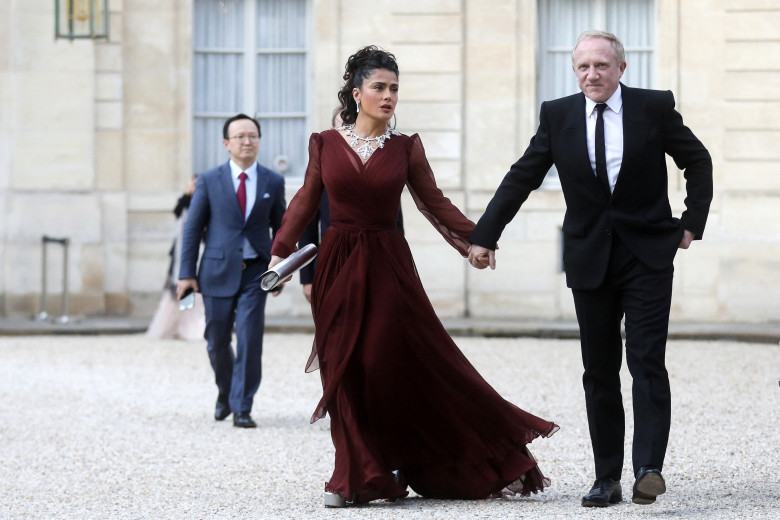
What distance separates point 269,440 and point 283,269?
2074 mm

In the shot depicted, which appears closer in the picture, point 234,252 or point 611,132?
point 611,132

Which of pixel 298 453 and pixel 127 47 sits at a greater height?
pixel 127 47

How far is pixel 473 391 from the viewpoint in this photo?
5738 millimetres

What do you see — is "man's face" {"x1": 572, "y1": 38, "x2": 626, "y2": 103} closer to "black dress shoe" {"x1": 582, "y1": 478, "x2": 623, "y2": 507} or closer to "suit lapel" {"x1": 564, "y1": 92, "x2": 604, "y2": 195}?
"suit lapel" {"x1": 564, "y1": 92, "x2": 604, "y2": 195}

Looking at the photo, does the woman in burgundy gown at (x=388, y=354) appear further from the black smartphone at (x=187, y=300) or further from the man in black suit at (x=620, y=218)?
the black smartphone at (x=187, y=300)

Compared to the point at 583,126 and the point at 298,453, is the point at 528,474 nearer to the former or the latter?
the point at 583,126

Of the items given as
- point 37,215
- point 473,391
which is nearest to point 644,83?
point 37,215

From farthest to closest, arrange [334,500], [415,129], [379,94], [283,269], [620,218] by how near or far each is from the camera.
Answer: [415,129], [379,94], [283,269], [334,500], [620,218]

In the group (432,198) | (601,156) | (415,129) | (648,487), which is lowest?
(648,487)

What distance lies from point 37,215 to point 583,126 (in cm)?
1069

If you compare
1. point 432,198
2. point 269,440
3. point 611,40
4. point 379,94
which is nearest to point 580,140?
point 611,40

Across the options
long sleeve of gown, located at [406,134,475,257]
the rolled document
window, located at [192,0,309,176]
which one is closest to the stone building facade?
window, located at [192,0,309,176]

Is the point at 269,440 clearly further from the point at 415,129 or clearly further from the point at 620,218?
the point at 415,129

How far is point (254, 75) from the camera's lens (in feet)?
51.9
